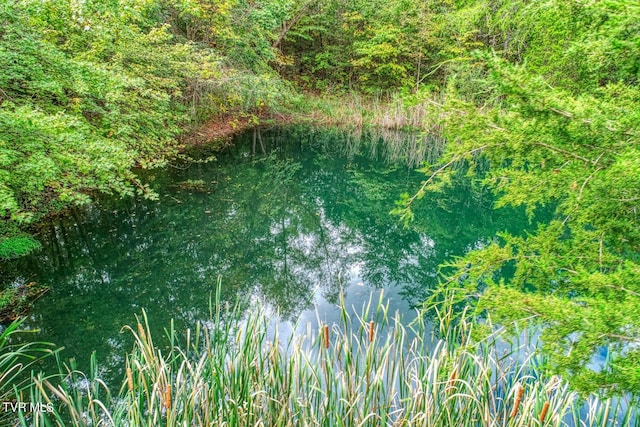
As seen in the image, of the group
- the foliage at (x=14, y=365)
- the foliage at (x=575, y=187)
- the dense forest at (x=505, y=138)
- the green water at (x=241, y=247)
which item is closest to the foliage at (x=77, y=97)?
the dense forest at (x=505, y=138)

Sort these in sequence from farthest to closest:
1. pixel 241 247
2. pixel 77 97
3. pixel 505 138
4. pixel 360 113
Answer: pixel 360 113 → pixel 241 247 → pixel 77 97 → pixel 505 138

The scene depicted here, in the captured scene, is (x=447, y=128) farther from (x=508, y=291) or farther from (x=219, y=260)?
(x=219, y=260)

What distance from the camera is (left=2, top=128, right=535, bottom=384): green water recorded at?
431 centimetres

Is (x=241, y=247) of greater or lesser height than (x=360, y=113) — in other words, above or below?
below

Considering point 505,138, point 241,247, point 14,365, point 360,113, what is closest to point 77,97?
point 241,247

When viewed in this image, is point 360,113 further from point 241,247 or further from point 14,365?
point 14,365

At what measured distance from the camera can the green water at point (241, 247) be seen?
4309 millimetres

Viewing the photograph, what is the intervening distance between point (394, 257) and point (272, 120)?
35.2ft

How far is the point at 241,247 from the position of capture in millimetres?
6121

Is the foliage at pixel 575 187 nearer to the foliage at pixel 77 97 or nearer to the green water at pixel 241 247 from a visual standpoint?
the green water at pixel 241 247

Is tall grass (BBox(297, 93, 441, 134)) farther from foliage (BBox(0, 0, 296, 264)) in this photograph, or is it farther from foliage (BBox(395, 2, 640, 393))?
foliage (BBox(395, 2, 640, 393))

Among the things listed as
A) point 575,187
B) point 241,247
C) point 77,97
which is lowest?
point 241,247

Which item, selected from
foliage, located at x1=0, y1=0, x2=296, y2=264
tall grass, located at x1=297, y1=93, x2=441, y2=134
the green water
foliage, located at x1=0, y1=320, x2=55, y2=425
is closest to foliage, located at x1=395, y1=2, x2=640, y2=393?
the green water

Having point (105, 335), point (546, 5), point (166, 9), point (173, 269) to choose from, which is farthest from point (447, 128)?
point (166, 9)
